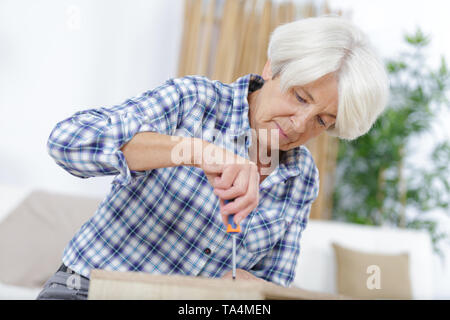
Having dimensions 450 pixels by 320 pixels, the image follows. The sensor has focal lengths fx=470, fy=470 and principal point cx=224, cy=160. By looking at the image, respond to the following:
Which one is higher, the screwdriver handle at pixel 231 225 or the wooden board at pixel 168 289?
the screwdriver handle at pixel 231 225

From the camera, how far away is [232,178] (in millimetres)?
655

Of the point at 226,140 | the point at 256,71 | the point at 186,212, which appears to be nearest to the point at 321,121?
the point at 226,140

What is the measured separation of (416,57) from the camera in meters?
3.41

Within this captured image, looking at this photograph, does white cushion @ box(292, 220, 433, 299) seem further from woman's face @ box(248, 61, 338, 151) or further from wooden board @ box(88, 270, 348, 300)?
wooden board @ box(88, 270, 348, 300)

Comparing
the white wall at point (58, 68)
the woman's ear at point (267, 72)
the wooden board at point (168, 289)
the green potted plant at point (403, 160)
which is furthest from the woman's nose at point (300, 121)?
the green potted plant at point (403, 160)

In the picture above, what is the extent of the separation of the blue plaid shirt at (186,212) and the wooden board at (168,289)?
10.9 inches

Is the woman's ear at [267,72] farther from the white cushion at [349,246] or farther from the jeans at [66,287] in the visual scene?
the white cushion at [349,246]

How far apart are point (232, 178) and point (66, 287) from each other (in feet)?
1.35

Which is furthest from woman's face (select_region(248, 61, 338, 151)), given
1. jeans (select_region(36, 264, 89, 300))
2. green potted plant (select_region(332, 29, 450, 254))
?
green potted plant (select_region(332, 29, 450, 254))

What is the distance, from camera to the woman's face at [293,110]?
0.93 m

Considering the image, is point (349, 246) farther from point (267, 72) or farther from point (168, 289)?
point (168, 289)

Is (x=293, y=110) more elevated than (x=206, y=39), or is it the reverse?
(x=206, y=39)
